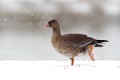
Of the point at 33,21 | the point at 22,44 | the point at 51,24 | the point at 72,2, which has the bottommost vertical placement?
the point at 51,24

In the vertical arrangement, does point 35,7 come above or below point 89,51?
above

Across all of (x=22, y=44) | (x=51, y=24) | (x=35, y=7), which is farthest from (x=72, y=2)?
(x=51, y=24)

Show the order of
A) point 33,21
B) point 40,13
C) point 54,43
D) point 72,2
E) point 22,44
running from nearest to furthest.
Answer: point 54,43, point 22,44, point 33,21, point 40,13, point 72,2

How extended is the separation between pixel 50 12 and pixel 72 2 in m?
4.47
